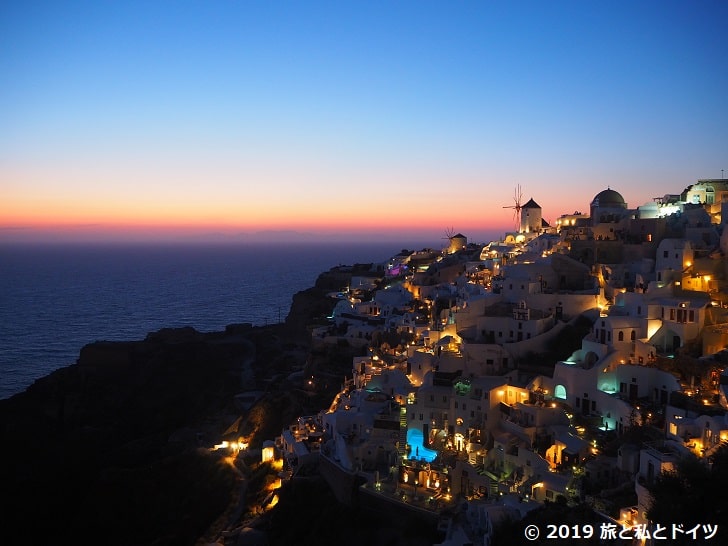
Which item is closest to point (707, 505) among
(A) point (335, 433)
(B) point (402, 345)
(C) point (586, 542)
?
(C) point (586, 542)

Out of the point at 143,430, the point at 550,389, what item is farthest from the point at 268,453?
the point at 143,430

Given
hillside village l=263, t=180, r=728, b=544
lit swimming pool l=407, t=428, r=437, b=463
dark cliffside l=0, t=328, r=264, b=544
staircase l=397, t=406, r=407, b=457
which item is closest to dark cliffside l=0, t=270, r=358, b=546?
dark cliffside l=0, t=328, r=264, b=544

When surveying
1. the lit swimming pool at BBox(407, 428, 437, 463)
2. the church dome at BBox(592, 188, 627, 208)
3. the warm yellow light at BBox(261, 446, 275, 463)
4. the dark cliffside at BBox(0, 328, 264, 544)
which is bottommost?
the dark cliffside at BBox(0, 328, 264, 544)

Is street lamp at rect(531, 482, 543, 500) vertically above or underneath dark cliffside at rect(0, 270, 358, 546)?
above

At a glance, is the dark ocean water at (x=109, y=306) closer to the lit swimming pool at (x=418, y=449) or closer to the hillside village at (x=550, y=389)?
the hillside village at (x=550, y=389)

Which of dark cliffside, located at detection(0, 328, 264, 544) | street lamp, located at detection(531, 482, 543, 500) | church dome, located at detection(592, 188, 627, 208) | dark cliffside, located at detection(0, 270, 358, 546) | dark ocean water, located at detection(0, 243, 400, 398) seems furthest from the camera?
dark ocean water, located at detection(0, 243, 400, 398)

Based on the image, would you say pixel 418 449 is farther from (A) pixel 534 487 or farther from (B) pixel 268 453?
(B) pixel 268 453

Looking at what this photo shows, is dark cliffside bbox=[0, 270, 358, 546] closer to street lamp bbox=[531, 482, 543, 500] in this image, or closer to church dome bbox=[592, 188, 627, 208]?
street lamp bbox=[531, 482, 543, 500]

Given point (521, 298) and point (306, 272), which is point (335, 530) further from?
point (306, 272)
